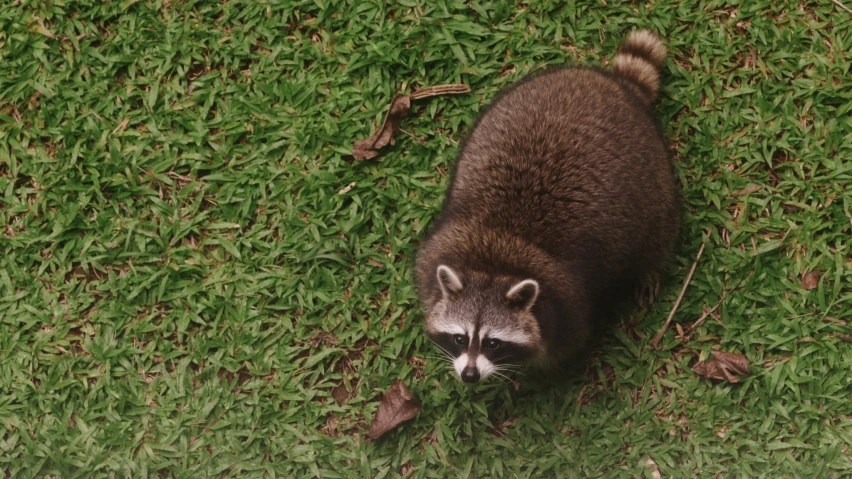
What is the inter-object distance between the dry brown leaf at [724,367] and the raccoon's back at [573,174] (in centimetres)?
78

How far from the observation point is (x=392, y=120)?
16.8 feet

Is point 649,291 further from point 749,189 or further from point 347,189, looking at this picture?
point 347,189

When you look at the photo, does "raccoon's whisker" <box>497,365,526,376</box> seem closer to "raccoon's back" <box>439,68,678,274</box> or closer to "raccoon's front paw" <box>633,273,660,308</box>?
"raccoon's back" <box>439,68,678,274</box>

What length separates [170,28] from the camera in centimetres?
532

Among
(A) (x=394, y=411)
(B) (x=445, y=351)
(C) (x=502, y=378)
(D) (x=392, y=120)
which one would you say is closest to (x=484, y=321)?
(B) (x=445, y=351)

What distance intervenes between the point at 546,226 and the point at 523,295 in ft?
1.43

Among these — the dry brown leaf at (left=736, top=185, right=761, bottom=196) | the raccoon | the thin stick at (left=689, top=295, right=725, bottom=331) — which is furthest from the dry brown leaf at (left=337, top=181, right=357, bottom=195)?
the dry brown leaf at (left=736, top=185, right=761, bottom=196)

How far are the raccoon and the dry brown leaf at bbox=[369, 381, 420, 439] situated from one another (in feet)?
1.44

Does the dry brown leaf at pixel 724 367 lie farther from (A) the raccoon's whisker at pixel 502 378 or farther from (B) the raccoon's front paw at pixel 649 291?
(A) the raccoon's whisker at pixel 502 378

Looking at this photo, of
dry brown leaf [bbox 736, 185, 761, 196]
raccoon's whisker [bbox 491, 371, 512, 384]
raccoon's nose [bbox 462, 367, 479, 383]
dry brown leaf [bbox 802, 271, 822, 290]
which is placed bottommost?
raccoon's whisker [bbox 491, 371, 512, 384]

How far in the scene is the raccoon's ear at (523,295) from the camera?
4.01 meters

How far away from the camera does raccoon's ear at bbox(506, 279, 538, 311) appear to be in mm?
4012

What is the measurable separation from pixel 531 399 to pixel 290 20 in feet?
9.53

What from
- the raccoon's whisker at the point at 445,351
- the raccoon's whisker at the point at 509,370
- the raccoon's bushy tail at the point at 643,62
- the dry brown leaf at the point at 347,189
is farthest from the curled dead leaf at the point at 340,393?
the raccoon's bushy tail at the point at 643,62
